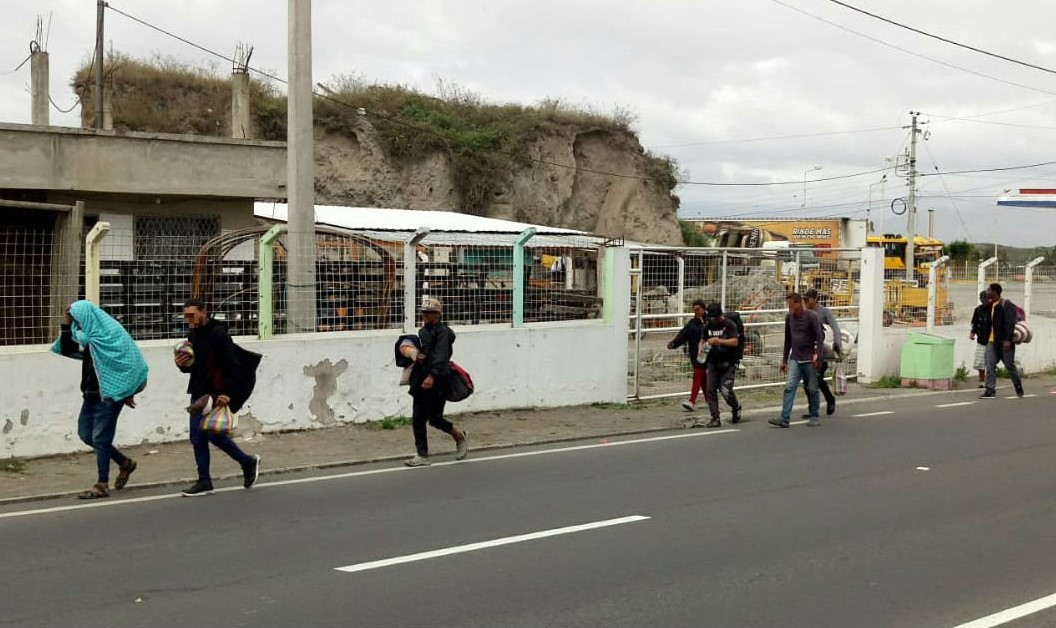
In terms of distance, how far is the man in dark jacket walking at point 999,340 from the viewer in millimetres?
17016

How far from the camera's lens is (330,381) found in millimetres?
12602

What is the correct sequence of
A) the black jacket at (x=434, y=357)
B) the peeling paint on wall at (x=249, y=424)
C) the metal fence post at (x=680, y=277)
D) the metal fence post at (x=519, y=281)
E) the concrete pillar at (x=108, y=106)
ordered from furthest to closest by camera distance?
the concrete pillar at (x=108, y=106)
the metal fence post at (x=680, y=277)
the metal fence post at (x=519, y=281)
the peeling paint on wall at (x=249, y=424)
the black jacket at (x=434, y=357)

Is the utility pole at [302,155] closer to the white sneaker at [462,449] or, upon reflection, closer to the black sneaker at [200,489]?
the white sneaker at [462,449]

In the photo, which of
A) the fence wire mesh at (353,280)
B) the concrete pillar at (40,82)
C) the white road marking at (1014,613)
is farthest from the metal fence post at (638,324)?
the concrete pillar at (40,82)

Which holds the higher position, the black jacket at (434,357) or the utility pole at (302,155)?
the utility pole at (302,155)

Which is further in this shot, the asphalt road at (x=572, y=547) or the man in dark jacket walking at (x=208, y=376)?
the man in dark jacket walking at (x=208, y=376)

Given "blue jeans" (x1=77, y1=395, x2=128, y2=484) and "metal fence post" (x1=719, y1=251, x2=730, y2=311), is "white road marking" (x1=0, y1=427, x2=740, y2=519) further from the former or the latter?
"metal fence post" (x1=719, y1=251, x2=730, y2=311)

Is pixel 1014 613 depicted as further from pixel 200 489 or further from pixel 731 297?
pixel 731 297

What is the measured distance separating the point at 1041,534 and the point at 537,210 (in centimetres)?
3367

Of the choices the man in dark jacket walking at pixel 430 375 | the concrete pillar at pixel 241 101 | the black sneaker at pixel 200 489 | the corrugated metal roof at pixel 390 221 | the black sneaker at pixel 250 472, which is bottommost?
the black sneaker at pixel 200 489

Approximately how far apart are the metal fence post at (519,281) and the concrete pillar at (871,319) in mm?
7564

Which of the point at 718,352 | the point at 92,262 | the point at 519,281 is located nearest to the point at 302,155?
the point at 92,262

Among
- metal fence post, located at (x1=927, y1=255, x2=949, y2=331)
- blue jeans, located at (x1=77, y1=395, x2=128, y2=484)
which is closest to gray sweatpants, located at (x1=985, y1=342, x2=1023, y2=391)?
metal fence post, located at (x1=927, y1=255, x2=949, y2=331)

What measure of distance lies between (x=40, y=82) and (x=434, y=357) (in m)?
18.1
